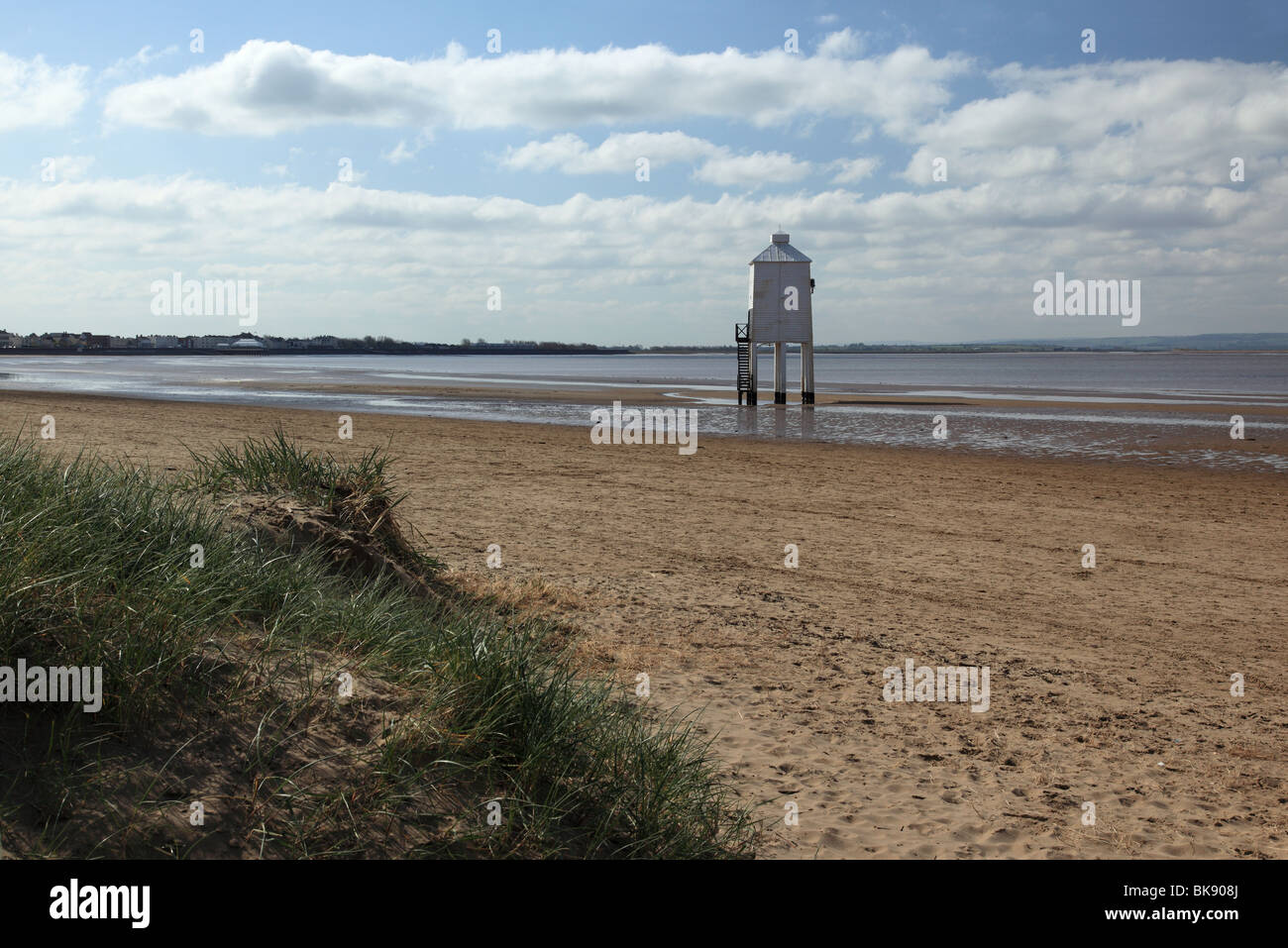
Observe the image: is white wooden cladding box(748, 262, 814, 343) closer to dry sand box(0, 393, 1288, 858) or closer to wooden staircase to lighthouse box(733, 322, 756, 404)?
wooden staircase to lighthouse box(733, 322, 756, 404)

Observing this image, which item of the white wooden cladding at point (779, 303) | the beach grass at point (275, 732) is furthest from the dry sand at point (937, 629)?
the white wooden cladding at point (779, 303)

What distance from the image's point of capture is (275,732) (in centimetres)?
367

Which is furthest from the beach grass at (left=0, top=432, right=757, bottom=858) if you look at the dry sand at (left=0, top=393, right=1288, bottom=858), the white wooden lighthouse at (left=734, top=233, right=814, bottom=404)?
the white wooden lighthouse at (left=734, top=233, right=814, bottom=404)

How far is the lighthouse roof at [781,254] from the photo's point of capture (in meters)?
39.0

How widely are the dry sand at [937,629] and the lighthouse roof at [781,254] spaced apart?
2273cm

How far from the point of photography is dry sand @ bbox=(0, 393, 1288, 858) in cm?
488

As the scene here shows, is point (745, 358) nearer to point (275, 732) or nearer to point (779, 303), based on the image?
point (779, 303)

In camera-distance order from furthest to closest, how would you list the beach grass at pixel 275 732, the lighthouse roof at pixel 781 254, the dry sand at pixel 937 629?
the lighthouse roof at pixel 781 254, the dry sand at pixel 937 629, the beach grass at pixel 275 732

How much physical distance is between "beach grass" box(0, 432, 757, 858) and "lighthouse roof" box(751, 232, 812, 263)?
3574 centimetres

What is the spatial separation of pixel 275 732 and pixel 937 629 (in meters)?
5.86

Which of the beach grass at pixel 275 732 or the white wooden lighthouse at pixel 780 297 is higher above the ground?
the white wooden lighthouse at pixel 780 297

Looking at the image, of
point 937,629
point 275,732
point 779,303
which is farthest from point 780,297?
point 275,732

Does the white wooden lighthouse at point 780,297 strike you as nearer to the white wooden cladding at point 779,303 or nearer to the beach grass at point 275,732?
the white wooden cladding at point 779,303
